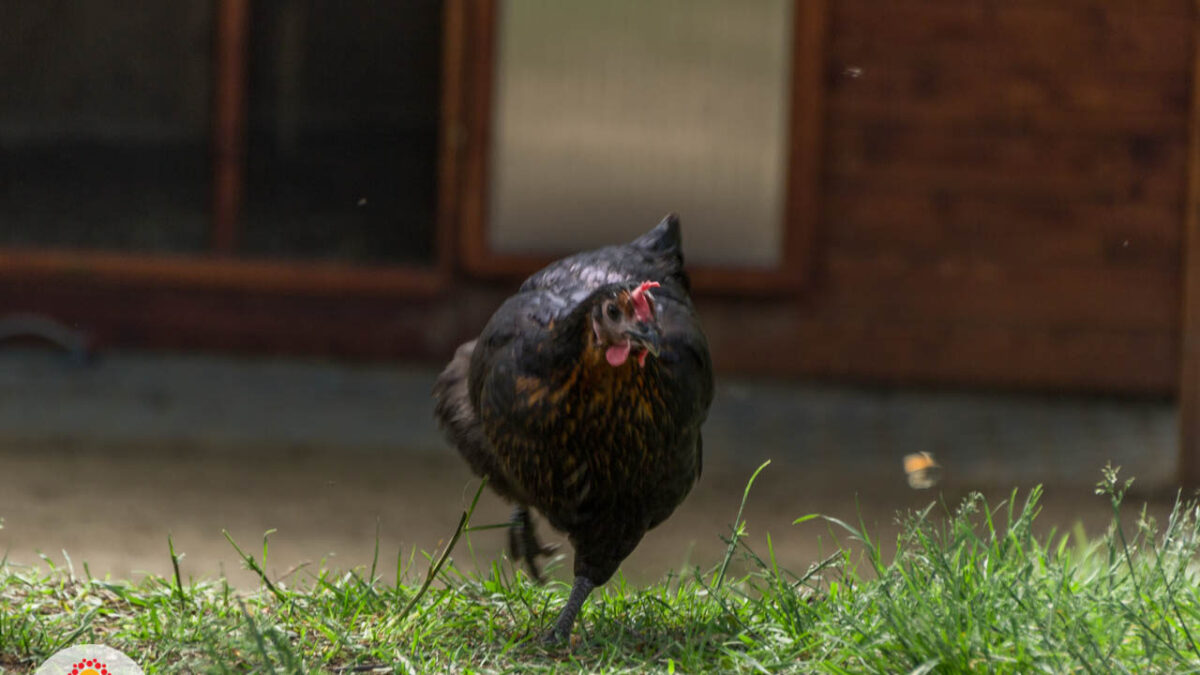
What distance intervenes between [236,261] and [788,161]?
254cm

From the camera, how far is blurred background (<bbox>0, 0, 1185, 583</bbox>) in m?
6.82

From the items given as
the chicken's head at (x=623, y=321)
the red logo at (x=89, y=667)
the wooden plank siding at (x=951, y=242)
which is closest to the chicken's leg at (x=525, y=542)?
the chicken's head at (x=623, y=321)

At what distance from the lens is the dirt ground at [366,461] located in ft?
14.4

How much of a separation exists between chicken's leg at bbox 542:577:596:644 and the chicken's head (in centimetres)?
44

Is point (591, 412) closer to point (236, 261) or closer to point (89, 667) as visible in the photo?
point (89, 667)

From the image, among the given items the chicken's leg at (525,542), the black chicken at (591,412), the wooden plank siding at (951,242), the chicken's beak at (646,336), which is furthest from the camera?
the wooden plank siding at (951,242)

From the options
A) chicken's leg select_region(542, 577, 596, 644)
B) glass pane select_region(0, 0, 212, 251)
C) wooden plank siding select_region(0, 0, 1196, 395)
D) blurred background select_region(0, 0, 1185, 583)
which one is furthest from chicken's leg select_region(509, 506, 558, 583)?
glass pane select_region(0, 0, 212, 251)

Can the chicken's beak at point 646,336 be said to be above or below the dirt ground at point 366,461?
above

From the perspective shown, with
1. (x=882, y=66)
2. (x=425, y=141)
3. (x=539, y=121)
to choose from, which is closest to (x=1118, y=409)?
(x=882, y=66)

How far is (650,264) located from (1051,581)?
1128 millimetres

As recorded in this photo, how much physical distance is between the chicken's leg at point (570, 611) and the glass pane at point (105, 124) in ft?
15.2

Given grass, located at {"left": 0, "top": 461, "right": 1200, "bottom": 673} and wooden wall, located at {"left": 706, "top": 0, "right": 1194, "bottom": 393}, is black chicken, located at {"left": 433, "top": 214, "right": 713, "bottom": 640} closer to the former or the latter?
grass, located at {"left": 0, "top": 461, "right": 1200, "bottom": 673}

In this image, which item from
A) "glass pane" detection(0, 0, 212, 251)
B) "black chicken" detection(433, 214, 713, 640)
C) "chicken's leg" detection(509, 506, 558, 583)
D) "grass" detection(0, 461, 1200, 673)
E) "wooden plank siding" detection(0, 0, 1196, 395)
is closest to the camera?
"grass" detection(0, 461, 1200, 673)

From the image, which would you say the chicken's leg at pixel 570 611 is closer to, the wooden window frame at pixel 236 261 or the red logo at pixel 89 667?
the red logo at pixel 89 667
